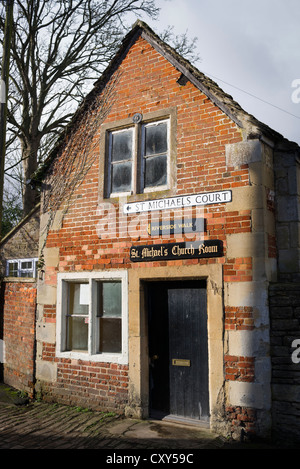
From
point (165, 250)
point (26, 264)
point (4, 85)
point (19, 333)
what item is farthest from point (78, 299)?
point (26, 264)

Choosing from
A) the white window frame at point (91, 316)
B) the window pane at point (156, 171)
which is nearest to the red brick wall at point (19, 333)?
the white window frame at point (91, 316)

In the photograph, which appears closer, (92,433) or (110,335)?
(92,433)

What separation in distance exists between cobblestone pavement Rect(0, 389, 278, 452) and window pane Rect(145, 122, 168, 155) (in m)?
4.66

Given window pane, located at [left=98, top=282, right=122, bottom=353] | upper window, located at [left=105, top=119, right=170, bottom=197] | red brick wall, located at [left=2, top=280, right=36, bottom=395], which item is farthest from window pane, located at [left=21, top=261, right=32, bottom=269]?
upper window, located at [left=105, top=119, right=170, bottom=197]

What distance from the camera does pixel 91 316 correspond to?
7.31m

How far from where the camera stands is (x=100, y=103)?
7.91 meters

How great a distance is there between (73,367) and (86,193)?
335cm

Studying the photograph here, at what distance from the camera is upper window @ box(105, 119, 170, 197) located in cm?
708

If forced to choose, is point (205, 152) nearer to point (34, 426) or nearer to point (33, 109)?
point (34, 426)

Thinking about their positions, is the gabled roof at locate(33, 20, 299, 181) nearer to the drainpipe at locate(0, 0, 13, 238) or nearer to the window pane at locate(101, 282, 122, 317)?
the drainpipe at locate(0, 0, 13, 238)

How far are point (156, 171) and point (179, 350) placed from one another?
10.4ft

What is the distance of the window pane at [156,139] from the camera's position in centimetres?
711

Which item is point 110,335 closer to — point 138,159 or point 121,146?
point 138,159
